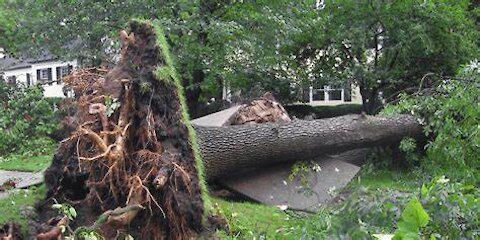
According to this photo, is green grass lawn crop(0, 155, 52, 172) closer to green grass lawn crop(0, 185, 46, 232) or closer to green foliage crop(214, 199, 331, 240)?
green grass lawn crop(0, 185, 46, 232)

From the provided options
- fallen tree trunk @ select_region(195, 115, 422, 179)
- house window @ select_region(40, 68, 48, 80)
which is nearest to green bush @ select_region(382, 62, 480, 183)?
fallen tree trunk @ select_region(195, 115, 422, 179)

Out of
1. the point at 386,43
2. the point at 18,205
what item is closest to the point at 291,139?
the point at 18,205

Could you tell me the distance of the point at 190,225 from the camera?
13.6 ft

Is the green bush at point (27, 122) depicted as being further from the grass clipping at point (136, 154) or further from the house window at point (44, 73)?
the house window at point (44, 73)

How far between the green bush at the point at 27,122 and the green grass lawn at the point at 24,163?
1.82 ft

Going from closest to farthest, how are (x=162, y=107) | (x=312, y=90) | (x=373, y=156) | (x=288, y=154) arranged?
(x=162, y=107), (x=288, y=154), (x=373, y=156), (x=312, y=90)

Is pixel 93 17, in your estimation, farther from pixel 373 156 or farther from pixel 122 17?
pixel 373 156

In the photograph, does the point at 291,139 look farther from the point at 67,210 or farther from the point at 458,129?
the point at 67,210

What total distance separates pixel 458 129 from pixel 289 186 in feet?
7.23

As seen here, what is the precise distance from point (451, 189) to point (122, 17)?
9314 mm

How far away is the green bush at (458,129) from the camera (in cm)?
604

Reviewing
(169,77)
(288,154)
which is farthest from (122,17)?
(169,77)

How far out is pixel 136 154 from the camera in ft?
13.7

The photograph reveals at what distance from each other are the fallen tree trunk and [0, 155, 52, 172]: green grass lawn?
304cm
